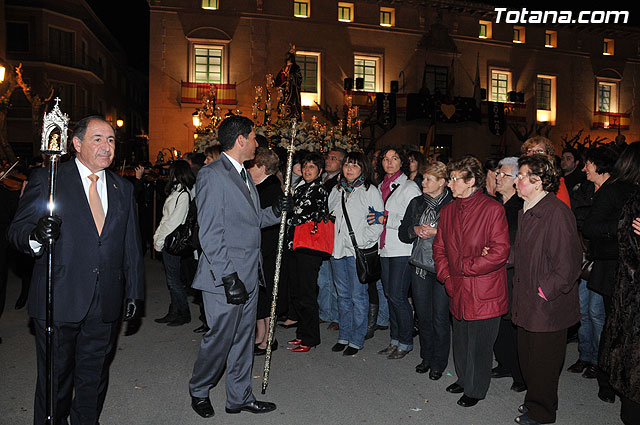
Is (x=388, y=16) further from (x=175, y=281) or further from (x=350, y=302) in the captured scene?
(x=350, y=302)

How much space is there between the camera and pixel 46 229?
3123 millimetres

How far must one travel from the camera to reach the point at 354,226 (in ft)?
19.6

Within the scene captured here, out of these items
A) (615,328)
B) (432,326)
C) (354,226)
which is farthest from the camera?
(354,226)

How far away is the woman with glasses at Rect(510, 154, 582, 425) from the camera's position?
4086 millimetres

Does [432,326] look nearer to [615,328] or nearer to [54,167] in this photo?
[615,328]

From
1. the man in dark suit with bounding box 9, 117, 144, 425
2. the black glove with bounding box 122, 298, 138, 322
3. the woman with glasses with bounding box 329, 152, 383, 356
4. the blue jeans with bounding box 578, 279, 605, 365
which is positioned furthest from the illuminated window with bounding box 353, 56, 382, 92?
the black glove with bounding box 122, 298, 138, 322

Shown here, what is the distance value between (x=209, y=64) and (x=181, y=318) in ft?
66.0

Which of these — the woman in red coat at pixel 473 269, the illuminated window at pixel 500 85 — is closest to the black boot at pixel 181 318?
the woman in red coat at pixel 473 269

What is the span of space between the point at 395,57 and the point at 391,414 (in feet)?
83.4

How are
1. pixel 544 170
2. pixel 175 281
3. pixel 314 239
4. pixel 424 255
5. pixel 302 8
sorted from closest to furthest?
pixel 544 170 < pixel 424 255 < pixel 314 239 < pixel 175 281 < pixel 302 8

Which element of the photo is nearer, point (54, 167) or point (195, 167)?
point (54, 167)

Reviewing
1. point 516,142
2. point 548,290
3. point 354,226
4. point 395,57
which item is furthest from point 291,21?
point 548,290

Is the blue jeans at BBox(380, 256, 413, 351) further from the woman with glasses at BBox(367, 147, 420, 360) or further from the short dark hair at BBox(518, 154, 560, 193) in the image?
the short dark hair at BBox(518, 154, 560, 193)

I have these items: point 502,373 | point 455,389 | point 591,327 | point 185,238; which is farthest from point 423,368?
point 185,238
